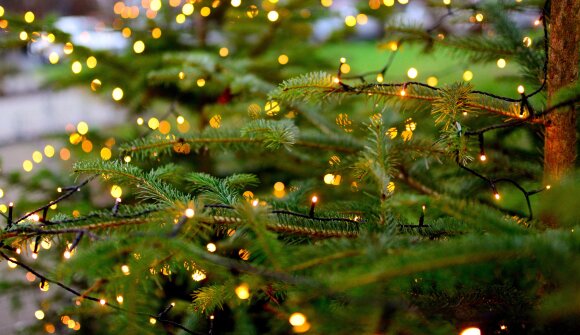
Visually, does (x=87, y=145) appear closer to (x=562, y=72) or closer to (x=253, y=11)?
(x=253, y=11)

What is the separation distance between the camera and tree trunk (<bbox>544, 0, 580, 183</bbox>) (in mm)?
1102

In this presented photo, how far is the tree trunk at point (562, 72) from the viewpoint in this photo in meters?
1.10

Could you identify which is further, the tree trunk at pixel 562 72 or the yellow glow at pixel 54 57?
the yellow glow at pixel 54 57

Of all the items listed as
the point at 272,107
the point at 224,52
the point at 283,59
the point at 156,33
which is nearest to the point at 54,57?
the point at 156,33

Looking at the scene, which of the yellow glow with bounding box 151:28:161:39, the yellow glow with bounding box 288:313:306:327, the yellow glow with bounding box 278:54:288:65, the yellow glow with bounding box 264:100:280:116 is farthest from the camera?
the yellow glow with bounding box 278:54:288:65

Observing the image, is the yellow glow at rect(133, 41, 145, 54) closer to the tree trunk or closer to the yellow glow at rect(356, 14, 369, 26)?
the yellow glow at rect(356, 14, 369, 26)

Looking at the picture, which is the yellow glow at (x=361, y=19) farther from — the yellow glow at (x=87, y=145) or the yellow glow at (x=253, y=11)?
the yellow glow at (x=87, y=145)

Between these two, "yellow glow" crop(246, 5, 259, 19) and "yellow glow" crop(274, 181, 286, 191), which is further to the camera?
"yellow glow" crop(246, 5, 259, 19)

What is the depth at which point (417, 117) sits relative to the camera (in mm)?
2094

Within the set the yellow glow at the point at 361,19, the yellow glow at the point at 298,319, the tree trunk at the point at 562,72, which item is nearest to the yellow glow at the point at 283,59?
the yellow glow at the point at 361,19

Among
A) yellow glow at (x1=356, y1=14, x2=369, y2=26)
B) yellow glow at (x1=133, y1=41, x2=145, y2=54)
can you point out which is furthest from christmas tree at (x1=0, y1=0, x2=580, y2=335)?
yellow glow at (x1=356, y1=14, x2=369, y2=26)

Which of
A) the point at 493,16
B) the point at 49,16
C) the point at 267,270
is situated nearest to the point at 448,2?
the point at 493,16

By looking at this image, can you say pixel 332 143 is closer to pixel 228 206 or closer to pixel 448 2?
pixel 448 2

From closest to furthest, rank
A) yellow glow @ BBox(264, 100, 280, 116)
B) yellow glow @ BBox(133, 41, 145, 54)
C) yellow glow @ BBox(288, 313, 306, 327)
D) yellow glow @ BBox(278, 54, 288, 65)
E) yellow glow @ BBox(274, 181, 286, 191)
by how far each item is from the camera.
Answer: yellow glow @ BBox(288, 313, 306, 327) < yellow glow @ BBox(264, 100, 280, 116) < yellow glow @ BBox(274, 181, 286, 191) < yellow glow @ BBox(133, 41, 145, 54) < yellow glow @ BBox(278, 54, 288, 65)
